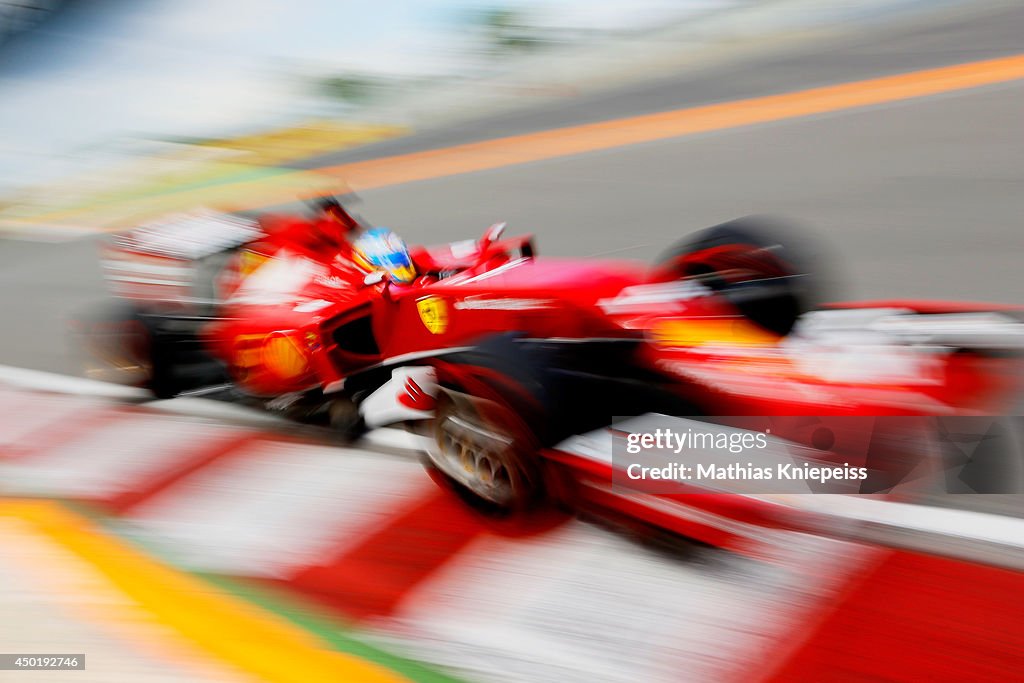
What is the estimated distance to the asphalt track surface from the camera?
4910mm

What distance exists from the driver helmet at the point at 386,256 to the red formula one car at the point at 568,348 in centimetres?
5

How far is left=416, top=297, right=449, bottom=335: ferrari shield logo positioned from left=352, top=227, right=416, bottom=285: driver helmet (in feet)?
0.81

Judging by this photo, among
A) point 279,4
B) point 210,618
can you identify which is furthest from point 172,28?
point 210,618

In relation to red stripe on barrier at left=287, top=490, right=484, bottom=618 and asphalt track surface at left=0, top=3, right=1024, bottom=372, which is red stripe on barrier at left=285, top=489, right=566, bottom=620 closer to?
red stripe on barrier at left=287, top=490, right=484, bottom=618

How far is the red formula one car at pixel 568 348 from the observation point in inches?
99.7

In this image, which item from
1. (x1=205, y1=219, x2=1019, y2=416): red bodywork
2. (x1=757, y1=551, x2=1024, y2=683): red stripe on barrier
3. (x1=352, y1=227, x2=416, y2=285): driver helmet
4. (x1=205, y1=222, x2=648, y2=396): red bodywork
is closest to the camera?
(x1=757, y1=551, x2=1024, y2=683): red stripe on barrier

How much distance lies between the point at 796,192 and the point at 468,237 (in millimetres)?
1941

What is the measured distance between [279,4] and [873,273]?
1095 cm

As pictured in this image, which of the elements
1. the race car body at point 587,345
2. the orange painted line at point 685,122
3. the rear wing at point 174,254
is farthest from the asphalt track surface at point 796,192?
the race car body at point 587,345

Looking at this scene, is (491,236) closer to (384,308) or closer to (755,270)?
(384,308)

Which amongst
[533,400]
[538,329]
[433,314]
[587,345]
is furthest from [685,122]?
[533,400]

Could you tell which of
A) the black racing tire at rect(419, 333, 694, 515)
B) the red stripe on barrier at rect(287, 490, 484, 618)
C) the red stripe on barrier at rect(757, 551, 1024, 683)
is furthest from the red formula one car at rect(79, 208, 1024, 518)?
the red stripe on barrier at rect(757, 551, 1024, 683)

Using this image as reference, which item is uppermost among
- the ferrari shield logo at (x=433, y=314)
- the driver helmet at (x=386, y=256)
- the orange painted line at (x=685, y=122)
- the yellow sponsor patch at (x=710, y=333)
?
the orange painted line at (x=685, y=122)

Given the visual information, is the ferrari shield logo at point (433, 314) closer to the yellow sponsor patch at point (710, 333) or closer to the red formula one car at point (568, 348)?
the red formula one car at point (568, 348)
